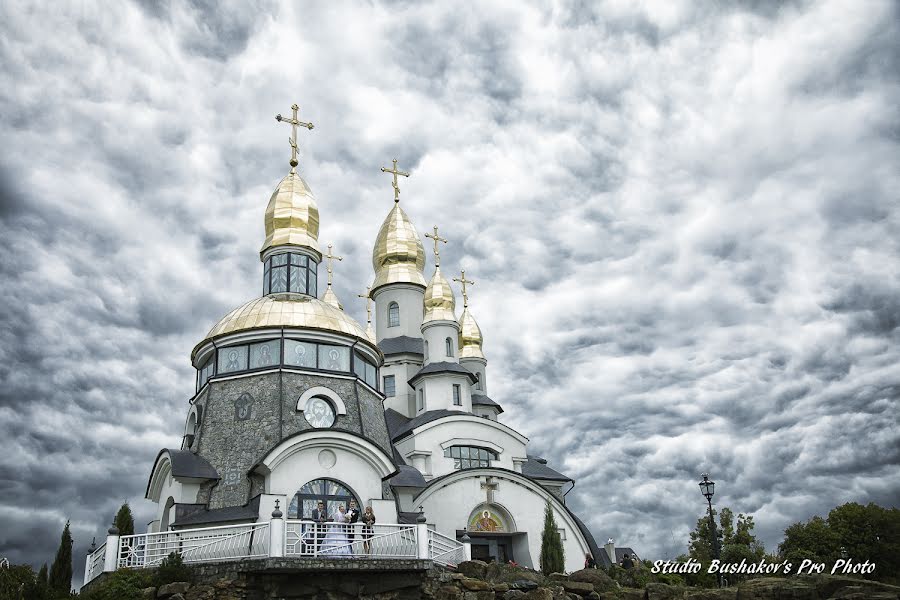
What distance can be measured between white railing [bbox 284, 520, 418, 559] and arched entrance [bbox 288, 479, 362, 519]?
5.67 ft

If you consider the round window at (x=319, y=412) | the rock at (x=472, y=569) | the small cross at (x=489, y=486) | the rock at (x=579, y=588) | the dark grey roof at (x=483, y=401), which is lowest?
the rock at (x=579, y=588)

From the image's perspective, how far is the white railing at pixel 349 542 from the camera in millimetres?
17734

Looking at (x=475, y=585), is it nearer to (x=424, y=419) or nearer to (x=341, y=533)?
(x=341, y=533)

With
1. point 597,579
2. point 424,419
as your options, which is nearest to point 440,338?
point 424,419

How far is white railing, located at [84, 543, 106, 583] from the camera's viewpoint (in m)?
19.5

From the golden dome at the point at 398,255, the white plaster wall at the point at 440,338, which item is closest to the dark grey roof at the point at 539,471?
the white plaster wall at the point at 440,338

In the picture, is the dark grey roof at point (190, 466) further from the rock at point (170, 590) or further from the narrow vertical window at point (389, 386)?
the narrow vertical window at point (389, 386)

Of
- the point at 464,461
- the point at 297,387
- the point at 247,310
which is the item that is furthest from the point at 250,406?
the point at 464,461

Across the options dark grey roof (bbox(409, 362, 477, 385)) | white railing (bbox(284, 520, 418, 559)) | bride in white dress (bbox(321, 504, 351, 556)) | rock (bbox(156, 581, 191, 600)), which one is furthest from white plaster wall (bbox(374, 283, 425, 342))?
rock (bbox(156, 581, 191, 600))

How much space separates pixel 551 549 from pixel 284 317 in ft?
37.1

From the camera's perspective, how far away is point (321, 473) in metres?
21.6

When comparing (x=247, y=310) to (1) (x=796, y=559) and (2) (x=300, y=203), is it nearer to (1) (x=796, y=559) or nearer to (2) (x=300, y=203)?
(2) (x=300, y=203)

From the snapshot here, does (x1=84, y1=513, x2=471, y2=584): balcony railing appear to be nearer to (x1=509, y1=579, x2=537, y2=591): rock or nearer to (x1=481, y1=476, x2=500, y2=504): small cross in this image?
(x1=509, y1=579, x2=537, y2=591): rock

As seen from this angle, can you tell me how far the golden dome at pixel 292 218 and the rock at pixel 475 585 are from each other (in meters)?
13.4
